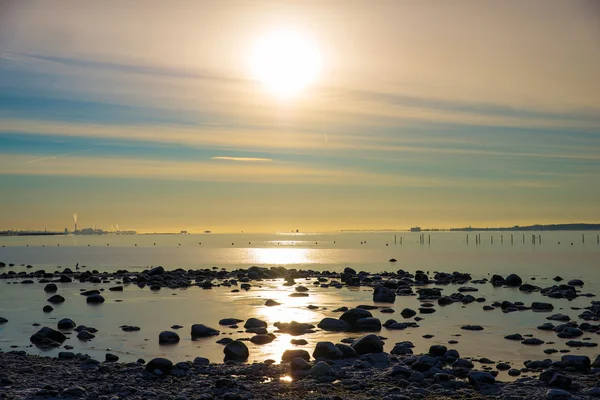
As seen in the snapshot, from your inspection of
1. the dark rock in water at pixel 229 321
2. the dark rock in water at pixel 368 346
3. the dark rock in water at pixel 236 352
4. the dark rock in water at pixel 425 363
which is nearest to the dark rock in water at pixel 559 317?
the dark rock in water at pixel 368 346

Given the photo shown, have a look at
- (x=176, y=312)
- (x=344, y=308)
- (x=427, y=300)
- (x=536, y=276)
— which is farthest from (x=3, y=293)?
(x=536, y=276)

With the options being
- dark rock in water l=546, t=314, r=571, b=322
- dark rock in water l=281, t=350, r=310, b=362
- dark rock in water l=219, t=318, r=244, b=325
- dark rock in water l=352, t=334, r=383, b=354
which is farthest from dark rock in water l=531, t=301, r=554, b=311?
dark rock in water l=281, t=350, r=310, b=362

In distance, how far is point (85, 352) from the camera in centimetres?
2567

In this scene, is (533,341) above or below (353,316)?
below

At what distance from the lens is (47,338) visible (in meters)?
27.9

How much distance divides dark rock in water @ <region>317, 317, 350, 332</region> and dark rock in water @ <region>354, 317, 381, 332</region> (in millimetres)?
610

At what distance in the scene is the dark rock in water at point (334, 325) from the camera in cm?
3209

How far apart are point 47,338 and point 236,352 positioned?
9.97m

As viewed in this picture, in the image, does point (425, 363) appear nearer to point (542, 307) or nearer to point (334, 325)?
point (334, 325)

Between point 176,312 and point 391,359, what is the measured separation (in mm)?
20666

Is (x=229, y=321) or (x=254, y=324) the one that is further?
(x=229, y=321)

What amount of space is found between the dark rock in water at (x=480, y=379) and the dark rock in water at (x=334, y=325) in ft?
41.4

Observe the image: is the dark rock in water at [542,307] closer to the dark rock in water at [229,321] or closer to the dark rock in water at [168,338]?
the dark rock in water at [229,321]

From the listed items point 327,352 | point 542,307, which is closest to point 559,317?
point 542,307
